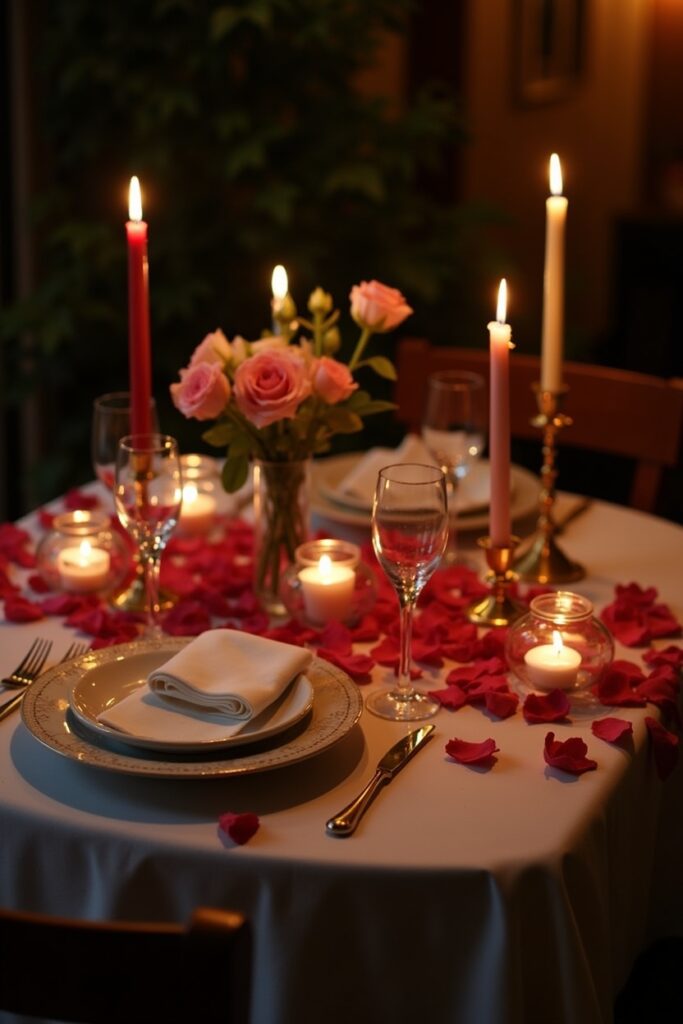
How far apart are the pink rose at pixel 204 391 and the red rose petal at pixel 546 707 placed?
44cm

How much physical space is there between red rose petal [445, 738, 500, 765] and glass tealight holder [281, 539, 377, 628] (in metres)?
→ 0.30

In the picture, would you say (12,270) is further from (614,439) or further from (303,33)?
(614,439)

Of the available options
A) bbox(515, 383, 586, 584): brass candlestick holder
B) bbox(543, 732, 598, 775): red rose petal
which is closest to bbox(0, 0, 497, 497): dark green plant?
bbox(515, 383, 586, 584): brass candlestick holder

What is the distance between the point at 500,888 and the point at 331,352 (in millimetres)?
690

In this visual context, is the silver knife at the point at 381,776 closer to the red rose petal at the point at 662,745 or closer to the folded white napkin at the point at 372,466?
the red rose petal at the point at 662,745

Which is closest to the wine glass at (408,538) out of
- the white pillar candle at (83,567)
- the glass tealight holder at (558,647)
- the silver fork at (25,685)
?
the glass tealight holder at (558,647)

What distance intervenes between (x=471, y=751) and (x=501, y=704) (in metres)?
0.10

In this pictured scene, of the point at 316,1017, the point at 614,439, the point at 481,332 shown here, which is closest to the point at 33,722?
the point at 316,1017

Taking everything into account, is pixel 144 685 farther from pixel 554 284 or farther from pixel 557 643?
pixel 554 284

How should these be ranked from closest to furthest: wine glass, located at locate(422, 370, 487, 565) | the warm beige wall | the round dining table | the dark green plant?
the round dining table
wine glass, located at locate(422, 370, 487, 565)
the dark green plant
the warm beige wall

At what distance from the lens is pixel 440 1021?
3.38ft

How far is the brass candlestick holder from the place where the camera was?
162 cm

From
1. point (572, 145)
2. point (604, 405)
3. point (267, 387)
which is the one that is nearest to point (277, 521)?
point (267, 387)

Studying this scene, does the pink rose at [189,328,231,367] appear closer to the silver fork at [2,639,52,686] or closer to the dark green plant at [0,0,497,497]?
the silver fork at [2,639,52,686]
